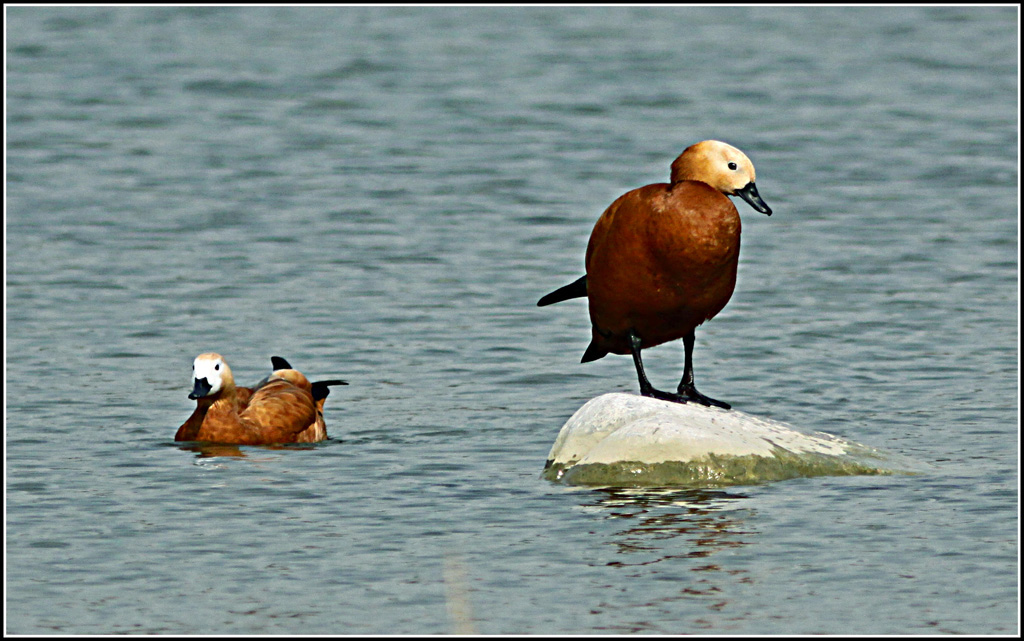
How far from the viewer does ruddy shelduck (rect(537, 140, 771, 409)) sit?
9.70 meters

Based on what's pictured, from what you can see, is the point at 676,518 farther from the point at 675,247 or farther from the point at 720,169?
the point at 720,169

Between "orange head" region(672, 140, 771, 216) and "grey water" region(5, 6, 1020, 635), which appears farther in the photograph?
"orange head" region(672, 140, 771, 216)

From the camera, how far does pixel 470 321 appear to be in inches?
587

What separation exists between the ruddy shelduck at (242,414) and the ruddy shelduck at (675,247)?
244 cm

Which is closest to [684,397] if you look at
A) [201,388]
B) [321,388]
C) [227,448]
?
[321,388]

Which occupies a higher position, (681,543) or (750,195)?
(750,195)

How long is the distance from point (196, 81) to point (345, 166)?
212 inches

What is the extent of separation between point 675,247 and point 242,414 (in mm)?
3649

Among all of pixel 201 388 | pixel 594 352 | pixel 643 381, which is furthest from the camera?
pixel 201 388

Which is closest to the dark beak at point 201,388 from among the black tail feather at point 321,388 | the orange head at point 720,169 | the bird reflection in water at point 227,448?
the bird reflection in water at point 227,448

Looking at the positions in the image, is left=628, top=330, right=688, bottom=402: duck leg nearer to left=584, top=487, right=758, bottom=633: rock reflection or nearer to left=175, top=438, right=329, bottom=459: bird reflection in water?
left=584, top=487, right=758, bottom=633: rock reflection

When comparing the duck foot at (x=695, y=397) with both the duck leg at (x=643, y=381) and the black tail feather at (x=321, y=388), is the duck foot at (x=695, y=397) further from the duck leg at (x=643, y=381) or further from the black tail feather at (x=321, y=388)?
the black tail feather at (x=321, y=388)

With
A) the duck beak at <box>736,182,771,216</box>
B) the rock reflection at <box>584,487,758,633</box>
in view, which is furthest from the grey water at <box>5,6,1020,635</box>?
the duck beak at <box>736,182,771,216</box>

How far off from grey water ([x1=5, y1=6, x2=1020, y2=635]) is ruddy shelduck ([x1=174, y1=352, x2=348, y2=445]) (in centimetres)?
21
